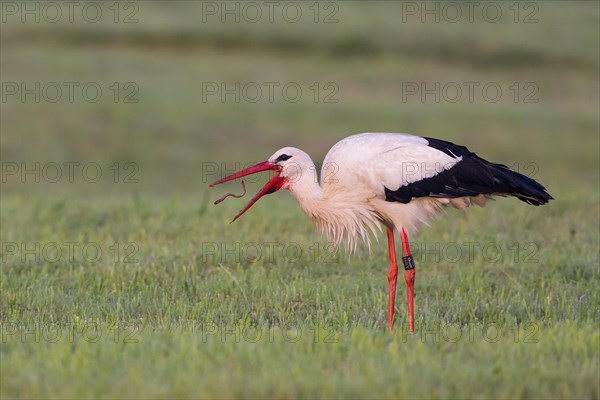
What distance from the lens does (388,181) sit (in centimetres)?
805

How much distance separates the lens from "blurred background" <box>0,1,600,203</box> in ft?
66.6

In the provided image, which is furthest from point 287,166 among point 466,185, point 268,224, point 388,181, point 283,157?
point 268,224

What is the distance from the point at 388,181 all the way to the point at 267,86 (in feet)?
55.2

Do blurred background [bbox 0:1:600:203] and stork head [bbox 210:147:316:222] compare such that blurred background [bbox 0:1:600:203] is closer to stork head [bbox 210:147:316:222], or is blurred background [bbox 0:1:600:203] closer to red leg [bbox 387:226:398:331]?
red leg [bbox 387:226:398:331]

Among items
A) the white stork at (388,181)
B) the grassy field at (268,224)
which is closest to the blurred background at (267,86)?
the grassy field at (268,224)

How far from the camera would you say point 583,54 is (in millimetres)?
27875

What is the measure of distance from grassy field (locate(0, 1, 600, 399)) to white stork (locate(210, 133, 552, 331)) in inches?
28.2

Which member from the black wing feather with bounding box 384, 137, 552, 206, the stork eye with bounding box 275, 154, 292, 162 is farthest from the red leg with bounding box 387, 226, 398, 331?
the stork eye with bounding box 275, 154, 292, 162

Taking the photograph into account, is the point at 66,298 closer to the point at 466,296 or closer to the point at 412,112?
the point at 466,296

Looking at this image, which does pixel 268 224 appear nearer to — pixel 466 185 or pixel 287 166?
pixel 287 166

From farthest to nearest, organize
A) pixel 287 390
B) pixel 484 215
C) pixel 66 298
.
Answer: pixel 484 215 → pixel 66 298 → pixel 287 390

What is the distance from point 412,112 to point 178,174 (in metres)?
5.73

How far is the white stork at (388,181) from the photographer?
26.2 feet

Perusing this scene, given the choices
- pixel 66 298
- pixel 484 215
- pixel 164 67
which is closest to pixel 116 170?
pixel 164 67
